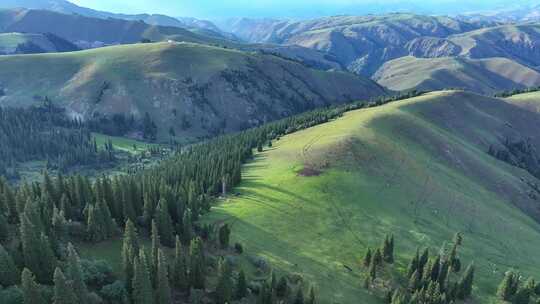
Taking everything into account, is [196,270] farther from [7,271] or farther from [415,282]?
[415,282]

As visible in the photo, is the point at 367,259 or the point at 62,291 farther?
the point at 367,259

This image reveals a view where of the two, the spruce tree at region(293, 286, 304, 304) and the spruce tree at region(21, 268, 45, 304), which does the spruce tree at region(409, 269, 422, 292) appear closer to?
the spruce tree at region(293, 286, 304, 304)

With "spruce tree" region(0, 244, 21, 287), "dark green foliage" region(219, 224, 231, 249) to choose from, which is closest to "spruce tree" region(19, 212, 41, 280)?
"spruce tree" region(0, 244, 21, 287)

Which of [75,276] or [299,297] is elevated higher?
[75,276]

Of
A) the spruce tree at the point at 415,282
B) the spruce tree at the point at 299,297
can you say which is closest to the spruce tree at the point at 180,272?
the spruce tree at the point at 299,297

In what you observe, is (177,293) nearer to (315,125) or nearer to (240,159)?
(240,159)

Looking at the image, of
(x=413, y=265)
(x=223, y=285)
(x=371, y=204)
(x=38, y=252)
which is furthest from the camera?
(x=371, y=204)

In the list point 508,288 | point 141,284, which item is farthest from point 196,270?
point 508,288

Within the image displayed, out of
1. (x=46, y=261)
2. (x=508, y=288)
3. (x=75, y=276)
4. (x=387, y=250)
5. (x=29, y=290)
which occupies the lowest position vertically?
(x=508, y=288)
